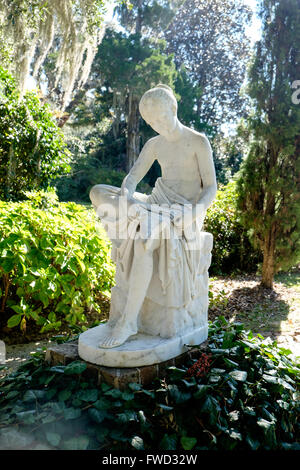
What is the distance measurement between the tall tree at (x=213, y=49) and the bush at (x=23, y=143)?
35.6 ft

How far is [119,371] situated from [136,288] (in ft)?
1.46

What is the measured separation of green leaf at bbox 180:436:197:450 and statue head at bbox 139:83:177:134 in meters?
1.69

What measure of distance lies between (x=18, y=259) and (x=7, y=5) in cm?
292

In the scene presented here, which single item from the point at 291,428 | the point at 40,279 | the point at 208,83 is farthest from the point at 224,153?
the point at 291,428

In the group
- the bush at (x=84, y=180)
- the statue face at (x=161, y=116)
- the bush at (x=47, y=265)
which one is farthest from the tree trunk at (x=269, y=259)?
the bush at (x=84, y=180)

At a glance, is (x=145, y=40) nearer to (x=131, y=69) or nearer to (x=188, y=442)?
(x=131, y=69)

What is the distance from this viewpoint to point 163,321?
2.25m

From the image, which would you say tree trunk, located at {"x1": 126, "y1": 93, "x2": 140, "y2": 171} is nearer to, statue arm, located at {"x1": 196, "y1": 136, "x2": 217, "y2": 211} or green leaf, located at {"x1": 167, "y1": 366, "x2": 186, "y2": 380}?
statue arm, located at {"x1": 196, "y1": 136, "x2": 217, "y2": 211}

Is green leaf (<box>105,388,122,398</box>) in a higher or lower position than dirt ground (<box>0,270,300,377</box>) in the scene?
higher

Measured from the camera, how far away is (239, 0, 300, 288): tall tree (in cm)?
570

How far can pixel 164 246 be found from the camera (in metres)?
2.18

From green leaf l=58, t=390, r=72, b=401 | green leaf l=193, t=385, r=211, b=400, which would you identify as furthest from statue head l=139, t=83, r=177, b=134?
green leaf l=58, t=390, r=72, b=401
